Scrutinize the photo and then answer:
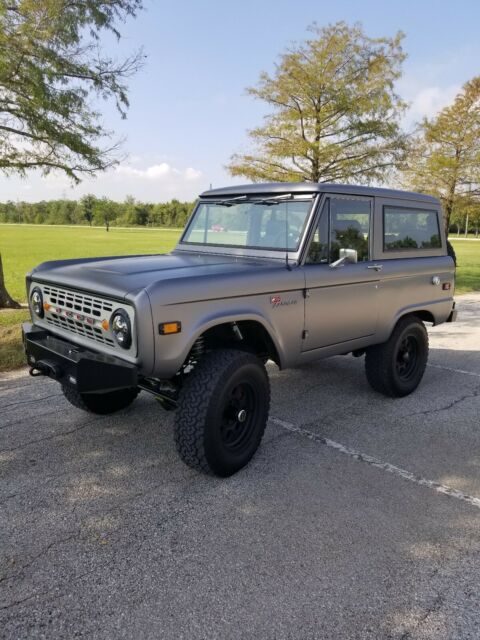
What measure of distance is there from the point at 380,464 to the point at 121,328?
215 centimetres

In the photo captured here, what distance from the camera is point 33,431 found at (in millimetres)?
3951

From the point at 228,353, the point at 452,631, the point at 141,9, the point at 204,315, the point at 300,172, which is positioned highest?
the point at 141,9

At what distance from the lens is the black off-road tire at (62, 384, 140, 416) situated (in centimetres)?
412

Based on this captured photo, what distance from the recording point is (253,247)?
406 cm

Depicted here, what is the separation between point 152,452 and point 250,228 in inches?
79.5

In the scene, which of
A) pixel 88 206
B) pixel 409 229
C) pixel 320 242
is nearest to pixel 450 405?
pixel 409 229

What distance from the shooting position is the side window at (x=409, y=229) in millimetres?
4570

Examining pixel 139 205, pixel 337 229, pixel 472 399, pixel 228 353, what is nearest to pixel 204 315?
pixel 228 353

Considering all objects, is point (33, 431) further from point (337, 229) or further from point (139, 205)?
point (139, 205)

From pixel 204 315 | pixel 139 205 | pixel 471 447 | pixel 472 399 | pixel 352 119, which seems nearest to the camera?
pixel 204 315

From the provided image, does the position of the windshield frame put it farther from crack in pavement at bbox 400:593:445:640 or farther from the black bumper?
crack in pavement at bbox 400:593:445:640

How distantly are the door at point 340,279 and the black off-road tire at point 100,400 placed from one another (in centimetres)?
174

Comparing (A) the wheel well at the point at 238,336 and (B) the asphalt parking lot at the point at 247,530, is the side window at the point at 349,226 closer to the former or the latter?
(A) the wheel well at the point at 238,336

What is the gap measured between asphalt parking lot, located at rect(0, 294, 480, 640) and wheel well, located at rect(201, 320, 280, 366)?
83cm
